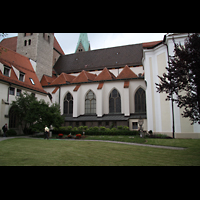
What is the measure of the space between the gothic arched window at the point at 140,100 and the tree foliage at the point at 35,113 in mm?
13014

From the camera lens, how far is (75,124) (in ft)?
97.9

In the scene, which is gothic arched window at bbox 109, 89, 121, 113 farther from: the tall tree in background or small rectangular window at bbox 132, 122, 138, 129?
the tall tree in background

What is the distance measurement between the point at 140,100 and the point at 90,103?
906 centimetres

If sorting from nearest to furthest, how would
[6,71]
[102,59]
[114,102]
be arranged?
1. [6,71]
2. [114,102]
3. [102,59]

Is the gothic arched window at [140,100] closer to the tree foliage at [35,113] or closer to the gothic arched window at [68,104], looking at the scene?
the gothic arched window at [68,104]

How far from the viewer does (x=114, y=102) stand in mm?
30500

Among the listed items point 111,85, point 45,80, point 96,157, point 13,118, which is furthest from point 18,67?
point 96,157

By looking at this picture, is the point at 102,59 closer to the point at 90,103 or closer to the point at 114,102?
the point at 90,103

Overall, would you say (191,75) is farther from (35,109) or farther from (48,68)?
(48,68)

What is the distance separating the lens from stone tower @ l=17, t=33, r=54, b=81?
117ft

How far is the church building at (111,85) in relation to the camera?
21.5m

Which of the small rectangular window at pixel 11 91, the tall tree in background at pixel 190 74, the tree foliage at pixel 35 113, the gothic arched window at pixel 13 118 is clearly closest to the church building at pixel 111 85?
the tree foliage at pixel 35 113

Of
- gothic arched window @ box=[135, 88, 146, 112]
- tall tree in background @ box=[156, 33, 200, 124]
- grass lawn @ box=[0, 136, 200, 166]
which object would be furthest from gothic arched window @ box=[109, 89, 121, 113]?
tall tree in background @ box=[156, 33, 200, 124]

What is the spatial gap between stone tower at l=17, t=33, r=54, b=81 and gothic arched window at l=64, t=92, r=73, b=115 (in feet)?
25.9
